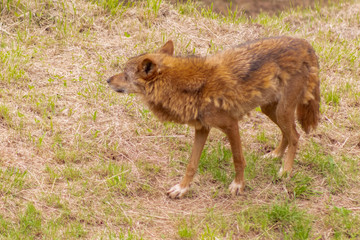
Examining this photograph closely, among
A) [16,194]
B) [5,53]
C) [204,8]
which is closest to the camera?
[16,194]

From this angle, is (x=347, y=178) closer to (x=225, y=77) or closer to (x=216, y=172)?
(x=216, y=172)

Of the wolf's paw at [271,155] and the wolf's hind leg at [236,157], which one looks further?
the wolf's paw at [271,155]

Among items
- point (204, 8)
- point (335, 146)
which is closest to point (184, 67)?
point (335, 146)

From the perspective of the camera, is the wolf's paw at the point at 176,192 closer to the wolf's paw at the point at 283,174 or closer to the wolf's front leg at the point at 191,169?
the wolf's front leg at the point at 191,169

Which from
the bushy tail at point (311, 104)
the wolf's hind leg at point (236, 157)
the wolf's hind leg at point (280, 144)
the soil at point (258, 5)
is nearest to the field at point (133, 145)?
the wolf's hind leg at point (236, 157)

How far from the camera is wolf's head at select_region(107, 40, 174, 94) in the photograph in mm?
5145

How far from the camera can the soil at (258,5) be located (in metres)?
10.6

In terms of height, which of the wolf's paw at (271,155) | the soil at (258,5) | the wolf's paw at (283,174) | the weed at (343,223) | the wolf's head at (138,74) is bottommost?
the wolf's paw at (271,155)

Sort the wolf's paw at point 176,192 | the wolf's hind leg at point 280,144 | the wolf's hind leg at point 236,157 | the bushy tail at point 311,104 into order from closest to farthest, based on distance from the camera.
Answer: the wolf's hind leg at point 236,157
the wolf's paw at point 176,192
the bushy tail at point 311,104
the wolf's hind leg at point 280,144

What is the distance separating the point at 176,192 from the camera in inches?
217

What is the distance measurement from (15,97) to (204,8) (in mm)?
4651

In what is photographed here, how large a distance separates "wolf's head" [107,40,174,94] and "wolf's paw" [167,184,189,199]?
118 centimetres

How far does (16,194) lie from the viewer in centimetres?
504

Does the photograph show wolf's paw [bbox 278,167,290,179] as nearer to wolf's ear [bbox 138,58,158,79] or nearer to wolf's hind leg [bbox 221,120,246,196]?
wolf's hind leg [bbox 221,120,246,196]
